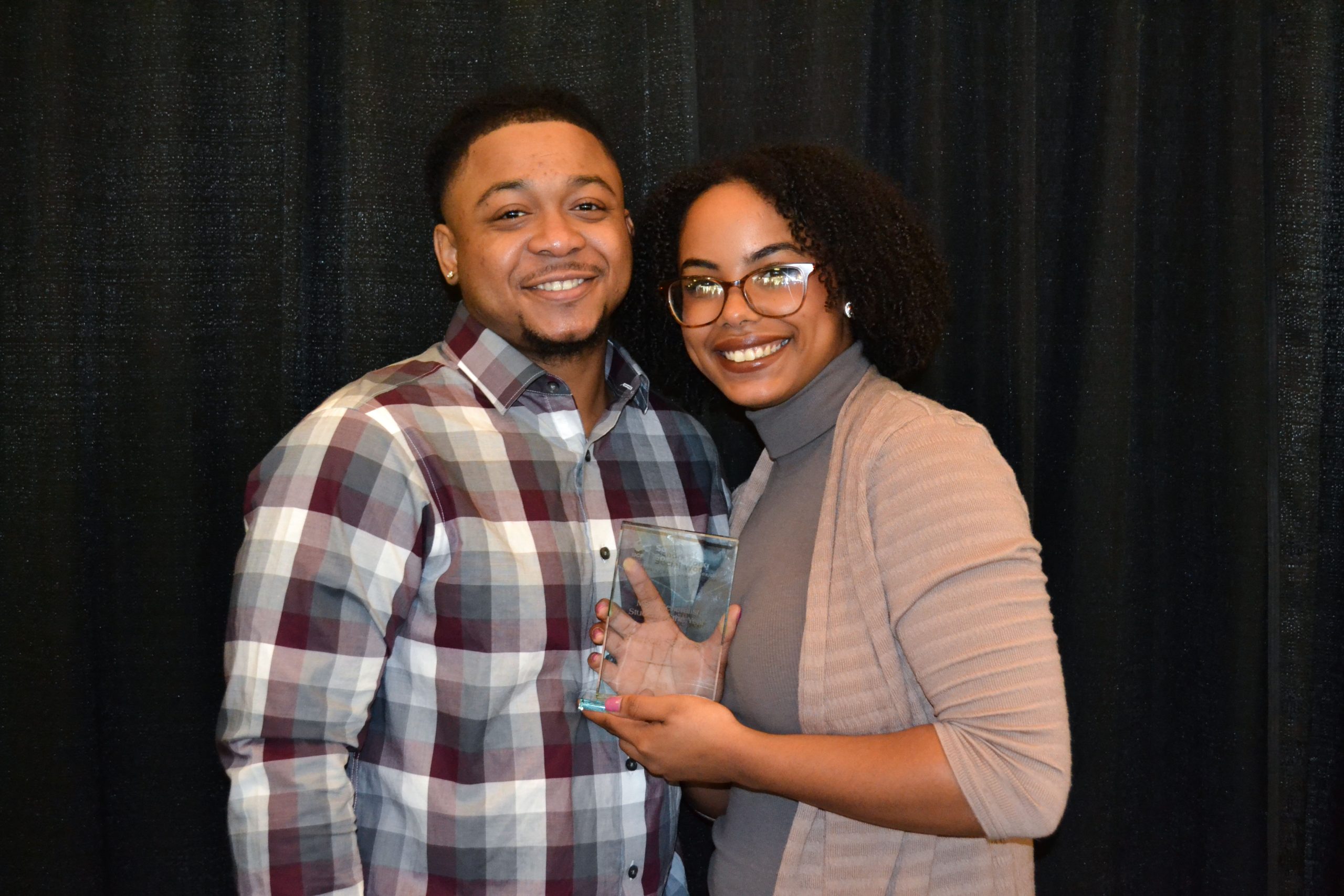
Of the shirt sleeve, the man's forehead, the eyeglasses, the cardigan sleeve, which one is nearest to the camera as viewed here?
the cardigan sleeve

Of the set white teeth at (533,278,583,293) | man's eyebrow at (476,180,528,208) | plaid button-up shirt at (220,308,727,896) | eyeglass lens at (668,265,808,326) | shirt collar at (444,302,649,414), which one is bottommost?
plaid button-up shirt at (220,308,727,896)

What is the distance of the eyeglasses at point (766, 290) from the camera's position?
1.60m

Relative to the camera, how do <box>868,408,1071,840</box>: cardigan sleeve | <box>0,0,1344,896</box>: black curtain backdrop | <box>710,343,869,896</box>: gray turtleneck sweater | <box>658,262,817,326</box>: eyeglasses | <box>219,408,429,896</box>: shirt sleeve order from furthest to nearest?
<box>0,0,1344,896</box>: black curtain backdrop < <box>658,262,817,326</box>: eyeglasses < <box>710,343,869,896</box>: gray turtleneck sweater < <box>219,408,429,896</box>: shirt sleeve < <box>868,408,1071,840</box>: cardigan sleeve

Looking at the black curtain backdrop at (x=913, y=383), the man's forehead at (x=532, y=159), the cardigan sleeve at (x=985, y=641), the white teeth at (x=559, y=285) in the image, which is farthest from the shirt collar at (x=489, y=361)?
the cardigan sleeve at (x=985, y=641)

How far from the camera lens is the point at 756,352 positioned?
1.63 m

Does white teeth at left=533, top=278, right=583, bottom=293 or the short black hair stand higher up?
the short black hair

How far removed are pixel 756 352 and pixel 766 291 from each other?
3.8 inches

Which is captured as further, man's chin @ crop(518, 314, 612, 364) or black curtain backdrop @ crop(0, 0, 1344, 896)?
black curtain backdrop @ crop(0, 0, 1344, 896)

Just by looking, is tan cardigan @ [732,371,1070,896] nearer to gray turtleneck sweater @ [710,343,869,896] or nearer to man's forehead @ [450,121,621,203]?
gray turtleneck sweater @ [710,343,869,896]

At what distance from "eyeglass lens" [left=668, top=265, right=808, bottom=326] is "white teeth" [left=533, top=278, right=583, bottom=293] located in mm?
205

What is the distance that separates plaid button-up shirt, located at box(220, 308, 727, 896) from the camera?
136cm

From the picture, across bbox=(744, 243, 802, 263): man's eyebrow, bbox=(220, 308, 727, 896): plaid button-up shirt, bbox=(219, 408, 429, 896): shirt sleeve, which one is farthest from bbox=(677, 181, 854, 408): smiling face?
bbox=(219, 408, 429, 896): shirt sleeve

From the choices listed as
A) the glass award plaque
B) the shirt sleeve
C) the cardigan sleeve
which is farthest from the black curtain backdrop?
the cardigan sleeve

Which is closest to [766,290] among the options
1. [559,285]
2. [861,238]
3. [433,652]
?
[861,238]
